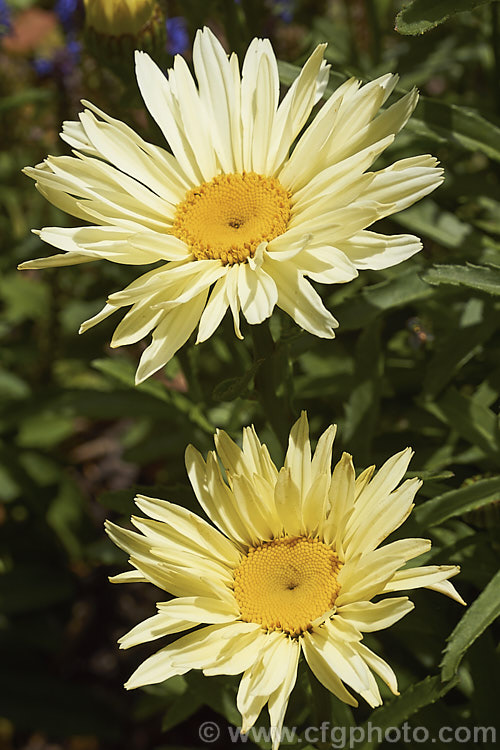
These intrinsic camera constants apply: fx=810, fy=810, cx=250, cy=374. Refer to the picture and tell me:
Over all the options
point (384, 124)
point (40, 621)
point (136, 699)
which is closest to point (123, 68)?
point (384, 124)

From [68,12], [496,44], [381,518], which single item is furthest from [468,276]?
[68,12]

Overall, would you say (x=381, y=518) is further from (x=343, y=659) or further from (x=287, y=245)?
(x=287, y=245)

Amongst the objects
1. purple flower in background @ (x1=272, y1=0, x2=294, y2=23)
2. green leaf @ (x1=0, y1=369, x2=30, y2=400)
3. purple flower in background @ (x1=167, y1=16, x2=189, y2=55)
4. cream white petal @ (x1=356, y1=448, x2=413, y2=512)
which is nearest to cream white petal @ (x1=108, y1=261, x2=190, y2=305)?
cream white petal @ (x1=356, y1=448, x2=413, y2=512)

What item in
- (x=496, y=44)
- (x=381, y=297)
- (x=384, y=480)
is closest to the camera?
(x=384, y=480)

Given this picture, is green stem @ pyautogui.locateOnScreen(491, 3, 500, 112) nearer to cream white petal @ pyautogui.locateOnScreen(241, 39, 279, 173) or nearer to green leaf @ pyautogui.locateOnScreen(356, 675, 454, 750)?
cream white petal @ pyautogui.locateOnScreen(241, 39, 279, 173)

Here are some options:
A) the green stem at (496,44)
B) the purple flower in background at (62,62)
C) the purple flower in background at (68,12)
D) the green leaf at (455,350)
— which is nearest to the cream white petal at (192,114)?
the green leaf at (455,350)

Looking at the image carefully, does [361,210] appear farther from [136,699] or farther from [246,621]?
[136,699]
